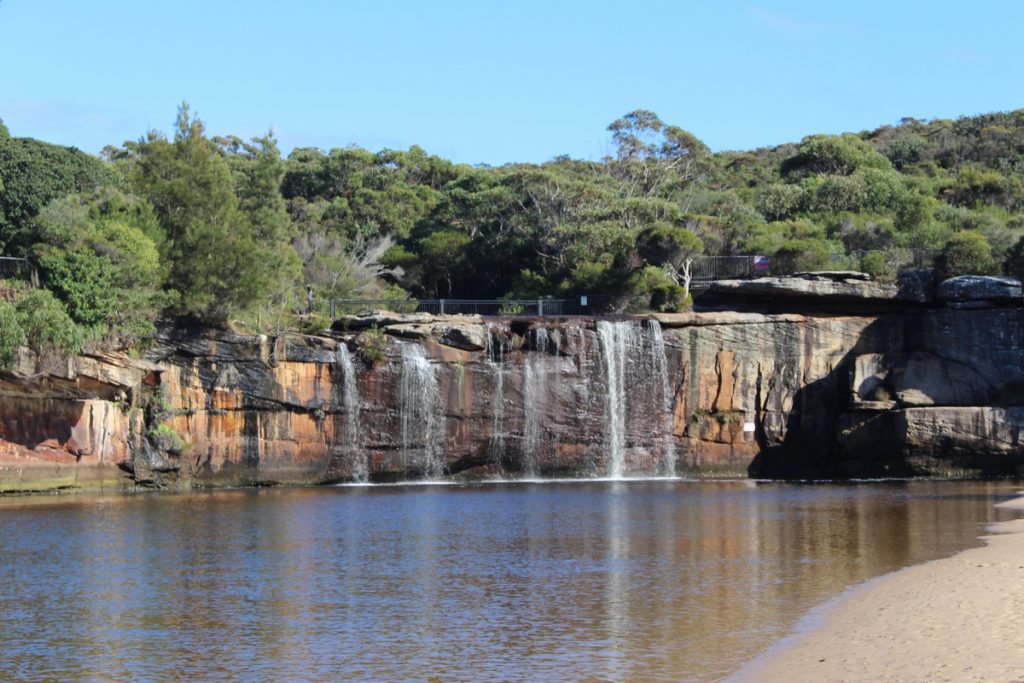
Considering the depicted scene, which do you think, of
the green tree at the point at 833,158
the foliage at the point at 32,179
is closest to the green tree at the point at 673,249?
the foliage at the point at 32,179

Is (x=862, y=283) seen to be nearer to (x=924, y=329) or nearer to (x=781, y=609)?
(x=924, y=329)

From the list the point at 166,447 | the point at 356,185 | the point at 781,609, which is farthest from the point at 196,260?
the point at 356,185

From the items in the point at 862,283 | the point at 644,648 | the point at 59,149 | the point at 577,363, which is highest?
the point at 59,149

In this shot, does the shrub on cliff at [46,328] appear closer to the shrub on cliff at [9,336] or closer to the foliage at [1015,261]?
the shrub on cliff at [9,336]

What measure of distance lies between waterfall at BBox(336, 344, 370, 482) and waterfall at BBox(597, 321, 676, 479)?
410 inches

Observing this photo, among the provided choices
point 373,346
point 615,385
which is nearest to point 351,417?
point 373,346

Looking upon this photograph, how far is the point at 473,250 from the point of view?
2953 inches

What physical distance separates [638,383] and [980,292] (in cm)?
1471

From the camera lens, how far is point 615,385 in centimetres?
5353

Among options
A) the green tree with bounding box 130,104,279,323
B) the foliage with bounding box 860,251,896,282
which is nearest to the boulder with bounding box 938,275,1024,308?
the foliage with bounding box 860,251,896,282

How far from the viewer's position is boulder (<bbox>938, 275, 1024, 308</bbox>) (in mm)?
51969

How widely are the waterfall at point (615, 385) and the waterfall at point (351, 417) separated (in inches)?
406

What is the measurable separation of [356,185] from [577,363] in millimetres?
45616

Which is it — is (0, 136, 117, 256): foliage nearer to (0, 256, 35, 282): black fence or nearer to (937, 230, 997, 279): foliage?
(0, 256, 35, 282): black fence
